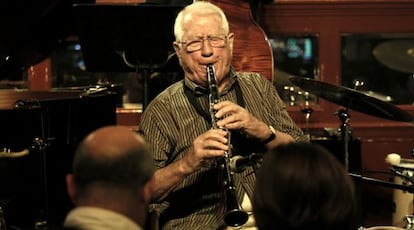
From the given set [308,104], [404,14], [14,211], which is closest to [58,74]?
[14,211]

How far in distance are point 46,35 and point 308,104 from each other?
5.78ft

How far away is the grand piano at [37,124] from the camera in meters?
3.88

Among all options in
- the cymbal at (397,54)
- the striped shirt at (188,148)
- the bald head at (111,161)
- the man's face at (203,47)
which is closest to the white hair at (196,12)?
the man's face at (203,47)

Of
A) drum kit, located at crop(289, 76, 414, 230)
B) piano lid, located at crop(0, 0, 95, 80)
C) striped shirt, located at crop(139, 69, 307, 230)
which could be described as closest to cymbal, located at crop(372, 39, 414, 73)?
drum kit, located at crop(289, 76, 414, 230)

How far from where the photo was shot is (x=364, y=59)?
5289 mm

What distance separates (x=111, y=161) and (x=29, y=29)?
9.45 ft

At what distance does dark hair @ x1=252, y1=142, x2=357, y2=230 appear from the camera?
5.18 ft

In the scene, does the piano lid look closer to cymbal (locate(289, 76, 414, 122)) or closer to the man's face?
the man's face

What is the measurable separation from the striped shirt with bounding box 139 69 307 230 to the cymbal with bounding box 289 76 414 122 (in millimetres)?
284

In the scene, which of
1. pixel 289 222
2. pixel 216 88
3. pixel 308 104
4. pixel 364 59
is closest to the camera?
pixel 289 222

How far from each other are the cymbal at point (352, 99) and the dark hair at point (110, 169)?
65.6 inches

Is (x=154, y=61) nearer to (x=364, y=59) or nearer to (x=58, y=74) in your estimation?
(x=58, y=74)

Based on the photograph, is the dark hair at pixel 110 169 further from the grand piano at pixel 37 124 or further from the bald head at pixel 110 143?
the grand piano at pixel 37 124

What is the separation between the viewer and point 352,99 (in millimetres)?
3293
